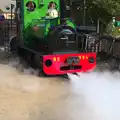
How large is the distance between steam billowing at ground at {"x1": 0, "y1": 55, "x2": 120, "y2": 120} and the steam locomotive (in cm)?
39

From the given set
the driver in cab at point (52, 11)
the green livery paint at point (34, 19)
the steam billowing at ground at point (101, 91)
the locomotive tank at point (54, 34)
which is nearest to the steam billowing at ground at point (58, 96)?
the steam billowing at ground at point (101, 91)

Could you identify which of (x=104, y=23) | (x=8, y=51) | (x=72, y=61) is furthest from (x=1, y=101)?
(x=104, y=23)

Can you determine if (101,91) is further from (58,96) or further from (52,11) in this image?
(52,11)

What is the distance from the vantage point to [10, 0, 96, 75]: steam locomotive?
9.26 meters

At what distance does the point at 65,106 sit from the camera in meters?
6.76

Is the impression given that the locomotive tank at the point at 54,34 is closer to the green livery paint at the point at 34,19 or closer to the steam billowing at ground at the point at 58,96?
the green livery paint at the point at 34,19

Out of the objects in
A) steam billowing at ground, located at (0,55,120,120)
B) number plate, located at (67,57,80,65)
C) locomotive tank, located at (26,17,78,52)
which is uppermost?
locomotive tank, located at (26,17,78,52)

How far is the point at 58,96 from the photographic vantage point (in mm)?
7660

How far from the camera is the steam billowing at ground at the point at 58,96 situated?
6.25 metres

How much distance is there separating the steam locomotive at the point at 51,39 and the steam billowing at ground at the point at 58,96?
0.39 m

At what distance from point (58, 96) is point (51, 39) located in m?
2.30

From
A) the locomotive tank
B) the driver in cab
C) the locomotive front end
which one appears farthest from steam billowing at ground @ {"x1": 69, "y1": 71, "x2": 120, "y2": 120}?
the driver in cab

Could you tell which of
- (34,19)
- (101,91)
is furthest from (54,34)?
(101,91)

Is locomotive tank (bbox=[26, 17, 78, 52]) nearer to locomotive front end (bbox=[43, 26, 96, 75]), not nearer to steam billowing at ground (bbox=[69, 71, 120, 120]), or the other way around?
locomotive front end (bbox=[43, 26, 96, 75])
